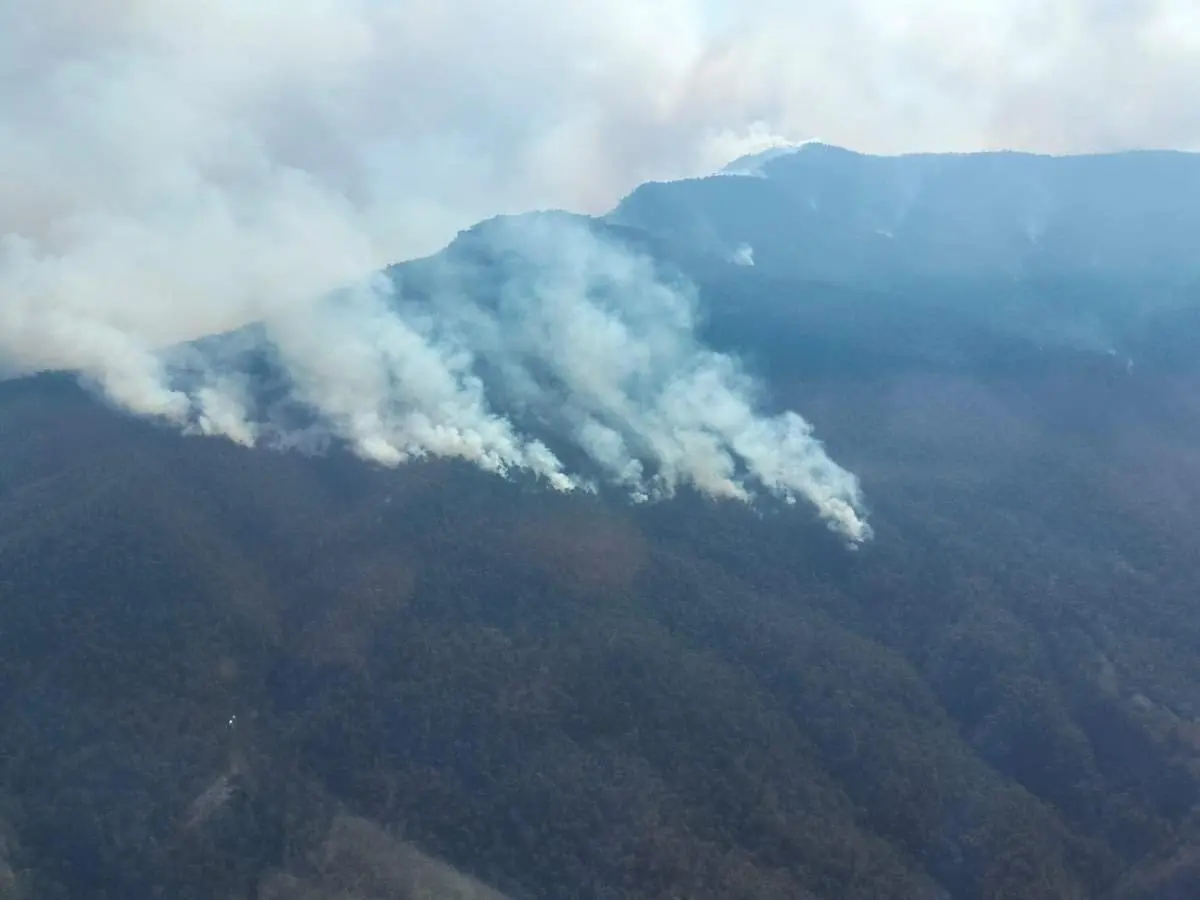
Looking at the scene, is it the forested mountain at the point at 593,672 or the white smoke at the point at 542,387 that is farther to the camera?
the white smoke at the point at 542,387

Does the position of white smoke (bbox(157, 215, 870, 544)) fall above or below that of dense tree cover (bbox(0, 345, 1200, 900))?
above

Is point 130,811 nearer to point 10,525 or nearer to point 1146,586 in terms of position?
point 10,525

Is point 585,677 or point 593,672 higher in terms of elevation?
point 593,672

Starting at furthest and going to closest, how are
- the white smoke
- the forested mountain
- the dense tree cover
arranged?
the white smoke → the dense tree cover → the forested mountain

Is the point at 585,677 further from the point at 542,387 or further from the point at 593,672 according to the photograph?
the point at 542,387

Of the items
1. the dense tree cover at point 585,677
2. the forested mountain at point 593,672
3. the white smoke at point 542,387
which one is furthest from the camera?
the white smoke at point 542,387

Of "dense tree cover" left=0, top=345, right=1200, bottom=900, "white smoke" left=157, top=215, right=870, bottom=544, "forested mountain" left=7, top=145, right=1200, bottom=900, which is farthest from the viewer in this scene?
"white smoke" left=157, top=215, right=870, bottom=544

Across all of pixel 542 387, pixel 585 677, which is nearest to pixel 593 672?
pixel 585 677

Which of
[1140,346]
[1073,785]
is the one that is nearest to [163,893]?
[1073,785]
